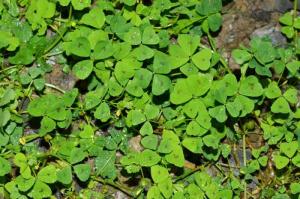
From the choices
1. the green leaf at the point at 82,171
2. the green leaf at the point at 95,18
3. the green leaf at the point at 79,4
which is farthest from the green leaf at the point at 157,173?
the green leaf at the point at 79,4

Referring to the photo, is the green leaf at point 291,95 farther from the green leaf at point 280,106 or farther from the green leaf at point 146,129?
the green leaf at point 146,129

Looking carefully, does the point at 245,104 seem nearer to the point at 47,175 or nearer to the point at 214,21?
the point at 214,21

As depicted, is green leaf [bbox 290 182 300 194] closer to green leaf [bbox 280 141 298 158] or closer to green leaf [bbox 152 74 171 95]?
green leaf [bbox 280 141 298 158]

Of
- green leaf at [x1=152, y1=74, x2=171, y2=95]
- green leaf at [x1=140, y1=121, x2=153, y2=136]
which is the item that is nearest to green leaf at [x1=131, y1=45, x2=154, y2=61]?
green leaf at [x1=152, y1=74, x2=171, y2=95]

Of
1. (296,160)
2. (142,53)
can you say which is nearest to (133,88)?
(142,53)

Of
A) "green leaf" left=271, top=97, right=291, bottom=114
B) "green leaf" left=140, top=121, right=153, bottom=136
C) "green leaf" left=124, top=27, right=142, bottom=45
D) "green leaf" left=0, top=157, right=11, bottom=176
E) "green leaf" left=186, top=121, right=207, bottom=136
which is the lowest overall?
"green leaf" left=0, top=157, right=11, bottom=176

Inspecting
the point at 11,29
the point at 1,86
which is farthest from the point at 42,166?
the point at 11,29
